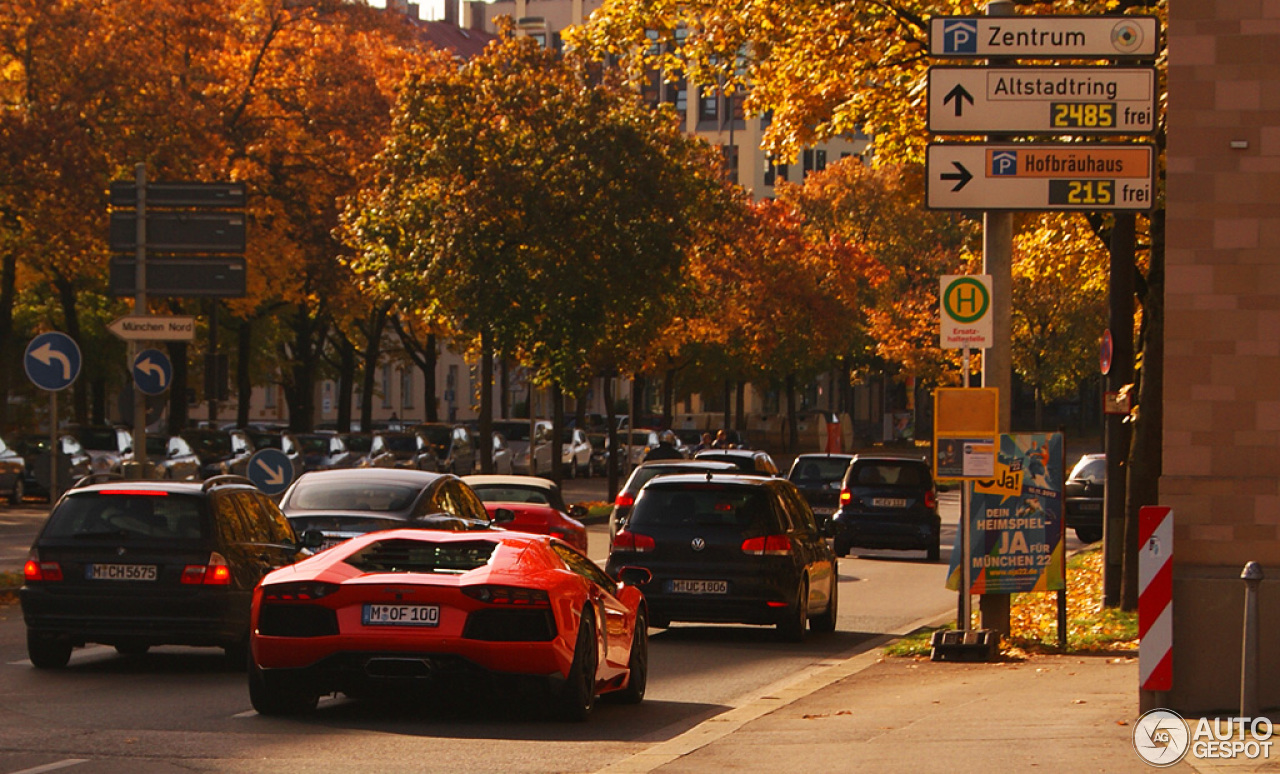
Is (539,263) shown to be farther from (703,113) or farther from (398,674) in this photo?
(703,113)

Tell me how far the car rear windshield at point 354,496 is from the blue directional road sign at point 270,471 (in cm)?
635

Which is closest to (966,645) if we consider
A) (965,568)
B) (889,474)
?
(965,568)

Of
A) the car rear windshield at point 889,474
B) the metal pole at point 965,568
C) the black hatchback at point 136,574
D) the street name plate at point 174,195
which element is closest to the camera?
the black hatchback at point 136,574

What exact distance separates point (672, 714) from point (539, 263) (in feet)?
89.2

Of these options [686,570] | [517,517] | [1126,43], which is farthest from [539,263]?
[1126,43]

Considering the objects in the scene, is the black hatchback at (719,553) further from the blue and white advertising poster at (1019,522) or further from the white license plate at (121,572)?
the white license plate at (121,572)

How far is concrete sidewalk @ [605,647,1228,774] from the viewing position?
9266 millimetres

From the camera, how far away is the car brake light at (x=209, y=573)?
13828 mm

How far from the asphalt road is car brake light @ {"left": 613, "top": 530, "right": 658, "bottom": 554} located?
0.86 meters

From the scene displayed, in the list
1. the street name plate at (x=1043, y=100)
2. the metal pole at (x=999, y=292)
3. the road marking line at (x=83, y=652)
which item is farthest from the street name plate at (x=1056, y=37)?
the road marking line at (x=83, y=652)

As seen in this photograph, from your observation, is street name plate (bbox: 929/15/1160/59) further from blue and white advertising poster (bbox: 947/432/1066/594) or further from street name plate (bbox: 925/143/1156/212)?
blue and white advertising poster (bbox: 947/432/1066/594)

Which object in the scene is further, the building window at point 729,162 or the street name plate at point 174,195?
the building window at point 729,162

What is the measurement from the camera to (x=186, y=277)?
2411cm

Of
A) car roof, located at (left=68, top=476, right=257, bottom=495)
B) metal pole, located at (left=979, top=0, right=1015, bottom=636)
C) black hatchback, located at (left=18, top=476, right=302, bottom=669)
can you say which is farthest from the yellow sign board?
car roof, located at (left=68, top=476, right=257, bottom=495)
